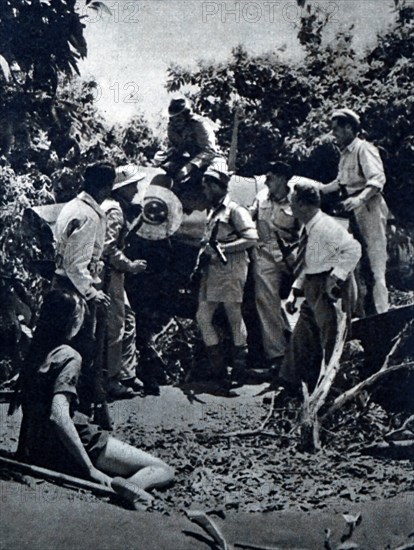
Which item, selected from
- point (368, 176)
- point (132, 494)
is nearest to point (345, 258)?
point (368, 176)

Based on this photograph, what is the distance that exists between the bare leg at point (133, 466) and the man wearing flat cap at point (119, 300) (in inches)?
17.3

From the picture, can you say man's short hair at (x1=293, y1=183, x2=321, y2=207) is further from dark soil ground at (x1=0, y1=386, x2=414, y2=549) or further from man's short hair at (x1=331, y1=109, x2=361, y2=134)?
dark soil ground at (x1=0, y1=386, x2=414, y2=549)

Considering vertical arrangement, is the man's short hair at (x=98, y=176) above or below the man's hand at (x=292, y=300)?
above

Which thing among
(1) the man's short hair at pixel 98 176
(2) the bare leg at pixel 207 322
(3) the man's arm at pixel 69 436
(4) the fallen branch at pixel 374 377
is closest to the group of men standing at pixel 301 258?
(2) the bare leg at pixel 207 322

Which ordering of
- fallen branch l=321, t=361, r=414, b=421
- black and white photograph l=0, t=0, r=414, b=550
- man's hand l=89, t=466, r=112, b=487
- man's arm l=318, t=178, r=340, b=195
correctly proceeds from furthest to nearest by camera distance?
man's arm l=318, t=178, r=340, b=195 < fallen branch l=321, t=361, r=414, b=421 < black and white photograph l=0, t=0, r=414, b=550 < man's hand l=89, t=466, r=112, b=487

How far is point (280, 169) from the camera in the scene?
24.3 ft

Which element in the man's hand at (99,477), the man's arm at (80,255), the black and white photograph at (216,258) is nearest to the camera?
the man's hand at (99,477)

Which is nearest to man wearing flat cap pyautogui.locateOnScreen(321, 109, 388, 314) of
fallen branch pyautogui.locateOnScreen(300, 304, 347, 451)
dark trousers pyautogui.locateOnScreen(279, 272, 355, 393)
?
dark trousers pyautogui.locateOnScreen(279, 272, 355, 393)

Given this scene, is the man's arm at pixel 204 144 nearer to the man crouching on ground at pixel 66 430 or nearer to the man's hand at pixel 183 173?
the man's hand at pixel 183 173

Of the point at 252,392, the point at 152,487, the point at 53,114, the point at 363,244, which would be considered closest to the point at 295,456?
the point at 252,392

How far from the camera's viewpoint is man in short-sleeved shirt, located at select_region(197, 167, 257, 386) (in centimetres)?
727

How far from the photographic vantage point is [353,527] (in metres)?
6.71

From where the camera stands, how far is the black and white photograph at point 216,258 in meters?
6.79

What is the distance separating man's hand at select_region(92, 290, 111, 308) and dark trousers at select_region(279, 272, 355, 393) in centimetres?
134
